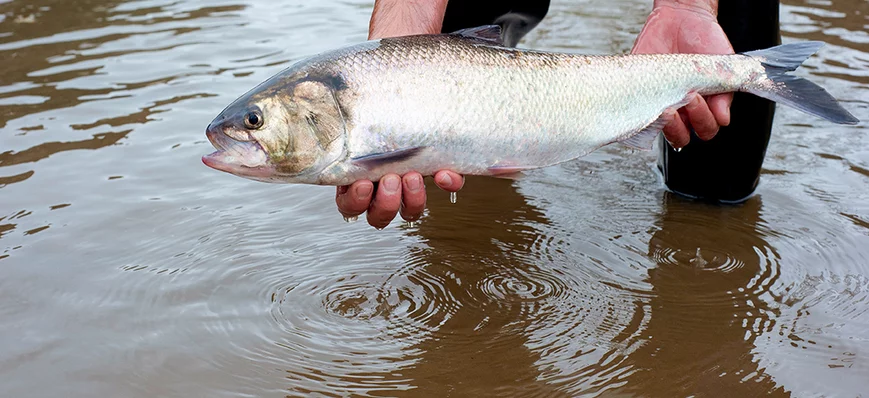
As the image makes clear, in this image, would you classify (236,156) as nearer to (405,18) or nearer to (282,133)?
(282,133)

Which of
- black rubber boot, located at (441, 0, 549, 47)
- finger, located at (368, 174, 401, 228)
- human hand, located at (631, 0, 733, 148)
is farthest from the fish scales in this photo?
black rubber boot, located at (441, 0, 549, 47)

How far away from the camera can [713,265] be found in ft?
13.1

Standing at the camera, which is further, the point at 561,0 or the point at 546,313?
the point at 561,0

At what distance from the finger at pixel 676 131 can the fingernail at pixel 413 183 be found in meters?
1.22

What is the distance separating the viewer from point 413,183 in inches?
124

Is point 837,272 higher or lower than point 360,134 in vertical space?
lower

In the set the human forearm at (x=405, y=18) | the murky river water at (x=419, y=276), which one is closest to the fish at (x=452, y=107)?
the human forearm at (x=405, y=18)

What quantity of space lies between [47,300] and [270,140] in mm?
1455

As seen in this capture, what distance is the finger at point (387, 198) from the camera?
3133mm

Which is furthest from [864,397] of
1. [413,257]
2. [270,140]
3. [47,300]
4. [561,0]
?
[561,0]

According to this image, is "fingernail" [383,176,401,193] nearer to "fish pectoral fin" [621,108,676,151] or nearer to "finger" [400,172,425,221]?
"finger" [400,172,425,221]

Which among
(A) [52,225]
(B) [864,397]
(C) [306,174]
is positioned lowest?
(B) [864,397]

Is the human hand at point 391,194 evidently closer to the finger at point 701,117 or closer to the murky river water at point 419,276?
the murky river water at point 419,276

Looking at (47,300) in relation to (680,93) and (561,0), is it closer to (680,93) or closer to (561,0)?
(680,93)
